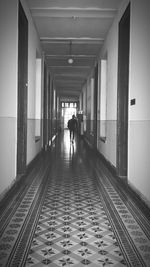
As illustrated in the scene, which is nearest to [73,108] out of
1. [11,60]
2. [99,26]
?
[99,26]

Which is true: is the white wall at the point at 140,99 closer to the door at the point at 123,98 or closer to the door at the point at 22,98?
the door at the point at 123,98

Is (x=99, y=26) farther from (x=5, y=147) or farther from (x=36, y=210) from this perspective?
(x=36, y=210)

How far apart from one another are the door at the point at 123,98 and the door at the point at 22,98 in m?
2.11

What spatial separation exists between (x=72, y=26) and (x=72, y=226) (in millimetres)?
6337

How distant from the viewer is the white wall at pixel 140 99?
4.30m

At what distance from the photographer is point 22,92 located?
6555 millimetres

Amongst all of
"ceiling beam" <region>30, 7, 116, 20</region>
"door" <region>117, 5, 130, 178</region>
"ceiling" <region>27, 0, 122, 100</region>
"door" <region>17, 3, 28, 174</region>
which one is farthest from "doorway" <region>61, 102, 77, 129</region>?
"door" <region>117, 5, 130, 178</region>

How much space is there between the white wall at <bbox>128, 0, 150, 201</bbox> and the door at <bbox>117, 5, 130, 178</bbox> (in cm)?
106

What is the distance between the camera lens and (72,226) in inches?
138

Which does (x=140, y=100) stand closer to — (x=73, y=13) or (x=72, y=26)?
(x=73, y=13)

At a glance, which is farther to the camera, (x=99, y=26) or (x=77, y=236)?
(x=99, y=26)

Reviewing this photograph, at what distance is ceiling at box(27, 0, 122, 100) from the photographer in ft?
22.2

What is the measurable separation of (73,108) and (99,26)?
1122 inches

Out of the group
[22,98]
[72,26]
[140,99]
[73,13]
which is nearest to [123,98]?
[140,99]
